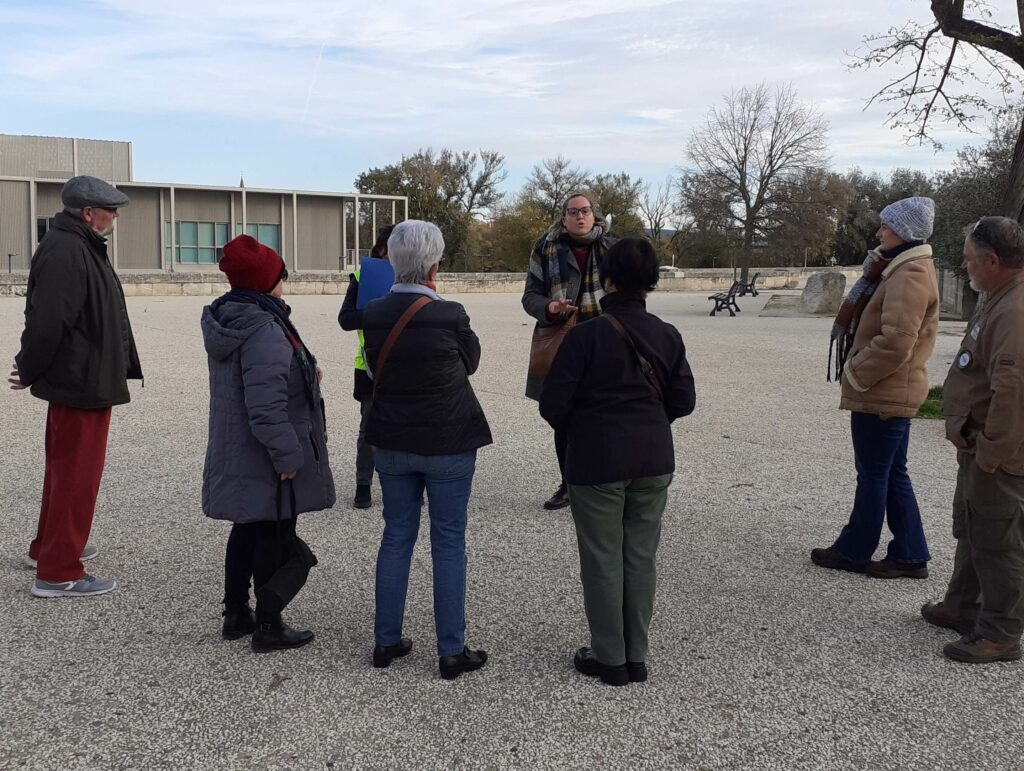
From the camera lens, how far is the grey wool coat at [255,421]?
3.46m

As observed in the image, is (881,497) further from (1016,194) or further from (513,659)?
(1016,194)

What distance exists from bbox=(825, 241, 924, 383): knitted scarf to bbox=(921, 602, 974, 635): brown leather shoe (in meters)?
1.25

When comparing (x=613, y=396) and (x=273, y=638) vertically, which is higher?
(x=613, y=396)

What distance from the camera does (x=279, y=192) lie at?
4406 cm

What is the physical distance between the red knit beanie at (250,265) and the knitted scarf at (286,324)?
32 millimetres

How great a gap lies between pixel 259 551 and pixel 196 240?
42.5m

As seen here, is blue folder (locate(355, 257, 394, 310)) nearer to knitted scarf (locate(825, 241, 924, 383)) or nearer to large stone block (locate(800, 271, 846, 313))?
knitted scarf (locate(825, 241, 924, 383))

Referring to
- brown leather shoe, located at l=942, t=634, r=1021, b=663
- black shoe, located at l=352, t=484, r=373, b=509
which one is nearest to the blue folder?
black shoe, located at l=352, t=484, r=373, b=509

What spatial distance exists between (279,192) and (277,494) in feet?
140

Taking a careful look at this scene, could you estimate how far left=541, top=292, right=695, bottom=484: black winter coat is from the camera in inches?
132

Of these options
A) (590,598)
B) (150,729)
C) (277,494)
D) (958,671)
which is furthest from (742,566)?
(150,729)

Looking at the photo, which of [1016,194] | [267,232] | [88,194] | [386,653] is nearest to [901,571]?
[386,653]

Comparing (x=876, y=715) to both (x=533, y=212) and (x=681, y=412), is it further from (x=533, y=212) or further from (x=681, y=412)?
(x=533, y=212)

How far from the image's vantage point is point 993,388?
11.5 feet
